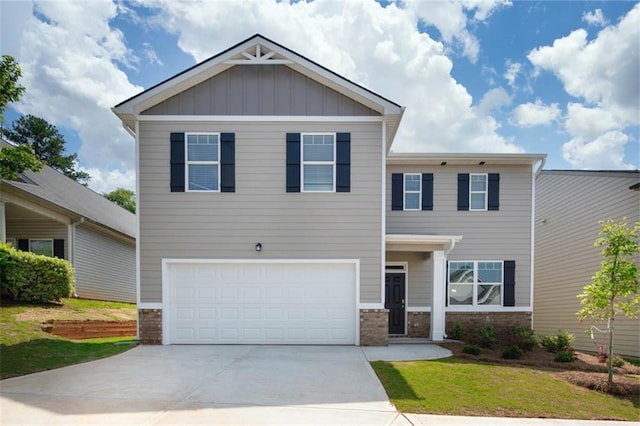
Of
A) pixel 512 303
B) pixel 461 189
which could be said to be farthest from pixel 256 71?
pixel 512 303

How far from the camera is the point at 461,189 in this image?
466 inches

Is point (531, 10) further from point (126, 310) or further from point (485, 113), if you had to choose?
point (126, 310)

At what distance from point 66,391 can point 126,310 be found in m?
8.65

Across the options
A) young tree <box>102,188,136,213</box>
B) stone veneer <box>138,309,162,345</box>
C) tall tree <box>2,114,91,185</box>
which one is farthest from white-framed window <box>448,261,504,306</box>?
young tree <box>102,188,136,213</box>

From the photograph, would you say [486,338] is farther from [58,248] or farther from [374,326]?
[58,248]

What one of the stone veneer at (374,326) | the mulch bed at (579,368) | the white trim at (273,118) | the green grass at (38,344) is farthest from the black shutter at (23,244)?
the mulch bed at (579,368)

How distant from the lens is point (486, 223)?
11.8 m

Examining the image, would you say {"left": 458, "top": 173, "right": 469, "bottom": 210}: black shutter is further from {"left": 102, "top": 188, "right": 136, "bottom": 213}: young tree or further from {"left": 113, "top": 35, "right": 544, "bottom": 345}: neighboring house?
{"left": 102, "top": 188, "right": 136, "bottom": 213}: young tree

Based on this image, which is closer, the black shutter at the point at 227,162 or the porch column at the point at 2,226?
the black shutter at the point at 227,162

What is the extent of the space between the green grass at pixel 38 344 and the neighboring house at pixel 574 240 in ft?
46.1

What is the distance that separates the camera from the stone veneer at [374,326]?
9.46m

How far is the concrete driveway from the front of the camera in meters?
4.64

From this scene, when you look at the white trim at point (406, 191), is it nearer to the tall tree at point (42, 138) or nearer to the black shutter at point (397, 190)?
the black shutter at point (397, 190)

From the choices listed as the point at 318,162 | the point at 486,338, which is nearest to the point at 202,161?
the point at 318,162
